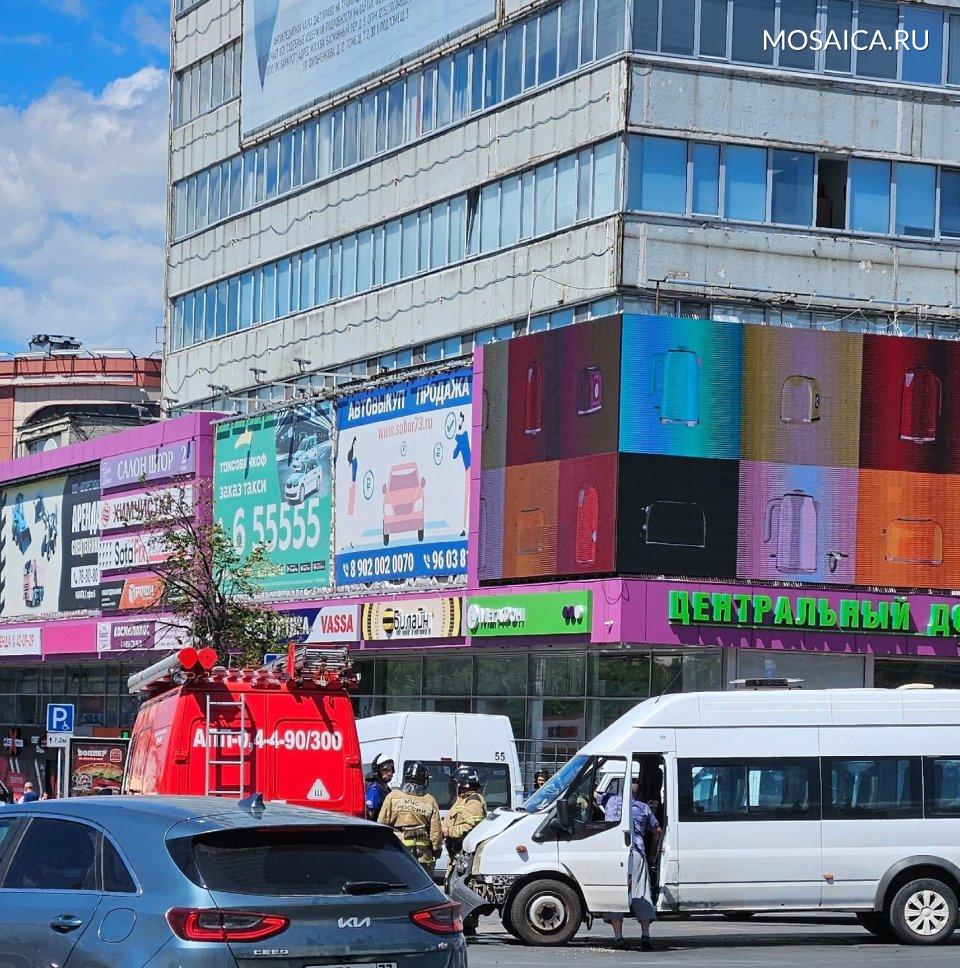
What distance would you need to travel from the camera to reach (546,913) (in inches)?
737

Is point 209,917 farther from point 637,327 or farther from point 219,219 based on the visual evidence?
point 219,219

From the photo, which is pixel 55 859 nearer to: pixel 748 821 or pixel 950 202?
pixel 748 821

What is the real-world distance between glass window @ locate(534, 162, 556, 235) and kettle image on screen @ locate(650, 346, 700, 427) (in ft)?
22.7

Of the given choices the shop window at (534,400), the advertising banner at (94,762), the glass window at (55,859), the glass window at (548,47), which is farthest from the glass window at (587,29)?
the glass window at (55,859)

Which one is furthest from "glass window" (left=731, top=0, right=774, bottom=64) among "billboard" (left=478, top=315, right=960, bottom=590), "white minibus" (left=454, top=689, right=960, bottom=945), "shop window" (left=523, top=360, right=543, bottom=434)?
"white minibus" (left=454, top=689, right=960, bottom=945)

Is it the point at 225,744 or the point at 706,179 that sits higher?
the point at 706,179

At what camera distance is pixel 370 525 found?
133 feet

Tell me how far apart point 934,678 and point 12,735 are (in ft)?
104

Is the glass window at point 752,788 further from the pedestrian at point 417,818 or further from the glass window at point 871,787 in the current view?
the pedestrian at point 417,818

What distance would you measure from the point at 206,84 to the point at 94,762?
90.9 ft

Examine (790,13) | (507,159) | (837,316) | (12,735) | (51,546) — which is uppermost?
(790,13)

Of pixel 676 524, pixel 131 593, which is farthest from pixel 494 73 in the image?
pixel 131 593

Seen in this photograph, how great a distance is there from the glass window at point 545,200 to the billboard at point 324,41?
4221 millimetres

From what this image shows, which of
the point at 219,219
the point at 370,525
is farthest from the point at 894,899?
the point at 219,219
